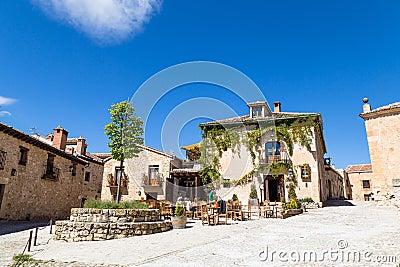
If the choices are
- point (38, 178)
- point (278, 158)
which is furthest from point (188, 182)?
point (38, 178)

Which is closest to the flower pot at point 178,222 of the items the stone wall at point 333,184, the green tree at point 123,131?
the green tree at point 123,131

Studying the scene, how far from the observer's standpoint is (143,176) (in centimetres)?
2123

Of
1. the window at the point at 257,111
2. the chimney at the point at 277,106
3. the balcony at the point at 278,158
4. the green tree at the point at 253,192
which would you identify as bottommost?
the green tree at the point at 253,192

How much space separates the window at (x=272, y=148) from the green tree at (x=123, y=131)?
30.7 ft

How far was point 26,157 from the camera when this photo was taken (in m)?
13.9

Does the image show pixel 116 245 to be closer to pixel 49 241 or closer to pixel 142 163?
pixel 49 241

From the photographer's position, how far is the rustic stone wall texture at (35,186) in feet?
41.2

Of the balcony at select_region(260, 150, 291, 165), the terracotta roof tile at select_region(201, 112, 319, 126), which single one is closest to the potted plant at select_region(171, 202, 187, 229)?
the balcony at select_region(260, 150, 291, 165)

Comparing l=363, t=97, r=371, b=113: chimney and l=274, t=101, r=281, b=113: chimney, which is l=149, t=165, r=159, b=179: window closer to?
l=274, t=101, r=281, b=113: chimney

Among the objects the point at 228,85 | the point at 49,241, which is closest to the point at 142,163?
the point at 228,85

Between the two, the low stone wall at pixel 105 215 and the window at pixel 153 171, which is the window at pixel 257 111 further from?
the low stone wall at pixel 105 215

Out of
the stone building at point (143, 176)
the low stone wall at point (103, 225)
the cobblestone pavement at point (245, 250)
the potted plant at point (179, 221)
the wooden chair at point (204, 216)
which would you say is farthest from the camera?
the stone building at point (143, 176)

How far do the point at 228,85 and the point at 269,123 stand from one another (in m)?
4.99

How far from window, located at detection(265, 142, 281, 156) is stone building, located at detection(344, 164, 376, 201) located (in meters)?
17.4
